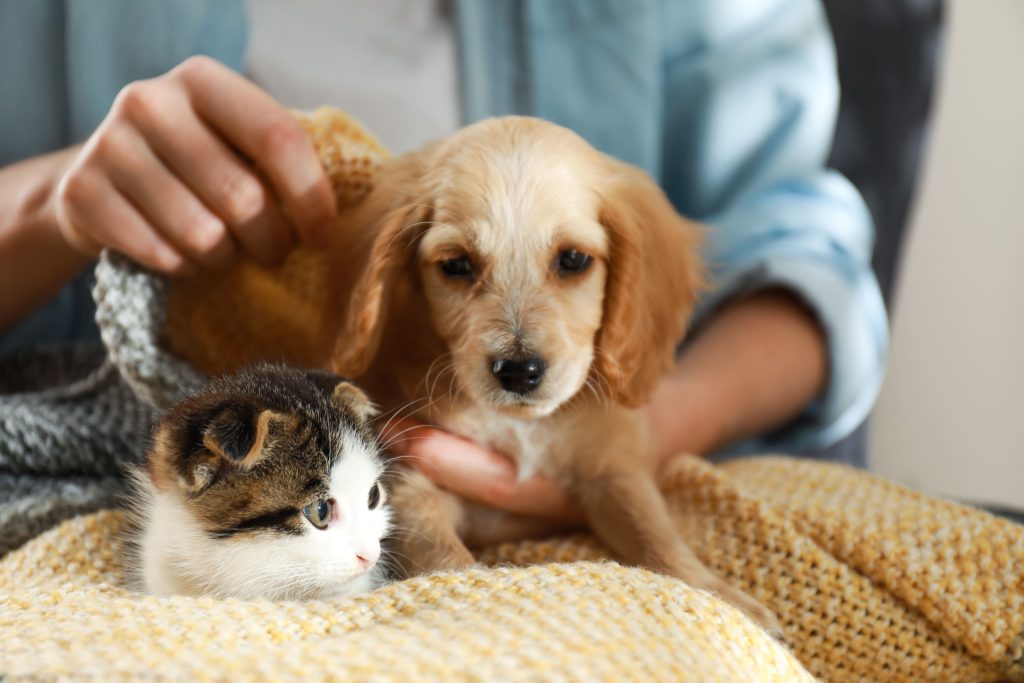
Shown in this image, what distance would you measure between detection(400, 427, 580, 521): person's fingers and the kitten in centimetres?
17

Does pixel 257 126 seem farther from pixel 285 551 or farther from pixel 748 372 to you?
pixel 748 372

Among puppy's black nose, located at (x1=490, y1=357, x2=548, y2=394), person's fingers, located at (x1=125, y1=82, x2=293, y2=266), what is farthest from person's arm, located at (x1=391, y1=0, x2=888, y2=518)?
person's fingers, located at (x1=125, y1=82, x2=293, y2=266)

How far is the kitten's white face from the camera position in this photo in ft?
2.80

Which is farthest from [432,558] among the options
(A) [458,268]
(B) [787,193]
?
(B) [787,193]

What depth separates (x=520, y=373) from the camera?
3.16 feet

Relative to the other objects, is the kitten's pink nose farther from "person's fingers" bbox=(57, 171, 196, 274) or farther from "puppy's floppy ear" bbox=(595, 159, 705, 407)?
"person's fingers" bbox=(57, 171, 196, 274)

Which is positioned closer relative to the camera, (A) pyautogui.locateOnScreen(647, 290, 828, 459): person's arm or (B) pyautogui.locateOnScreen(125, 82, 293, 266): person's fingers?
(B) pyautogui.locateOnScreen(125, 82, 293, 266): person's fingers

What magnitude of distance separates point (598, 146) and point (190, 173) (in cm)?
87

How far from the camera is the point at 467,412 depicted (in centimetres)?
112

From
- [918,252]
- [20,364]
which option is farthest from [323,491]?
[918,252]

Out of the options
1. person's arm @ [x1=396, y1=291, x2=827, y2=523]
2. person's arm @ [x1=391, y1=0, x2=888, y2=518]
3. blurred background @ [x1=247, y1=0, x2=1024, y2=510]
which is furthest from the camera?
blurred background @ [x1=247, y1=0, x2=1024, y2=510]

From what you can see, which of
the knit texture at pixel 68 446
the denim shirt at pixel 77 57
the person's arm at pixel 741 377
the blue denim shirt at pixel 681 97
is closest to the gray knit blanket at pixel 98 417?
the knit texture at pixel 68 446

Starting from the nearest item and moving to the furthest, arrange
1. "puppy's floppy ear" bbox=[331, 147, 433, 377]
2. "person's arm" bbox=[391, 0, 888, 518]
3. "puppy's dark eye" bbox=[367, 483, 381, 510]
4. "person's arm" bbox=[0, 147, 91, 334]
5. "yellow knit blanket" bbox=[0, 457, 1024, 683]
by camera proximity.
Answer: "yellow knit blanket" bbox=[0, 457, 1024, 683]
"puppy's dark eye" bbox=[367, 483, 381, 510]
"puppy's floppy ear" bbox=[331, 147, 433, 377]
"person's arm" bbox=[0, 147, 91, 334]
"person's arm" bbox=[391, 0, 888, 518]

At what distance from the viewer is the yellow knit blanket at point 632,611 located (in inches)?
26.9
